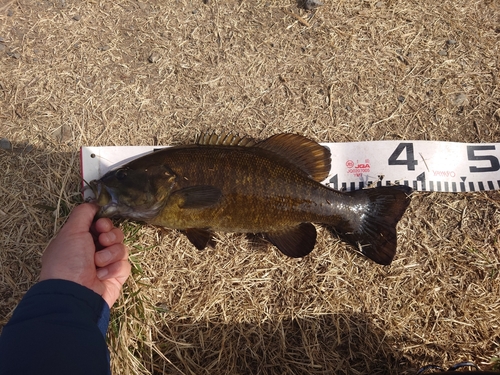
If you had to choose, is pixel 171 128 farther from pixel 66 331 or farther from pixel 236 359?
pixel 236 359

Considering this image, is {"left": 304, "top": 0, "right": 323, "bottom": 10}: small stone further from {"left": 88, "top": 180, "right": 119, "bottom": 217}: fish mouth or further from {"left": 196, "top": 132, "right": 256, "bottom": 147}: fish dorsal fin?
{"left": 88, "top": 180, "right": 119, "bottom": 217}: fish mouth

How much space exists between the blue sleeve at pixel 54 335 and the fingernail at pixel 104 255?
12.1 inches

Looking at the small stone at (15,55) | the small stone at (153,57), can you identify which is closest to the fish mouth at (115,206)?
the small stone at (153,57)

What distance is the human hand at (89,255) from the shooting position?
2.76 meters

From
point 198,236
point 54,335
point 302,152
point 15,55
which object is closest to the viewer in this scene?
point 54,335

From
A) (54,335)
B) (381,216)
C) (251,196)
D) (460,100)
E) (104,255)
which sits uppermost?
(460,100)

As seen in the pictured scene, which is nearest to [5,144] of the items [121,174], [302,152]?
[121,174]

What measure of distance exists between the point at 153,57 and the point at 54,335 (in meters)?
2.91

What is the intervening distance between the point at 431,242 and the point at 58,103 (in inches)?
170

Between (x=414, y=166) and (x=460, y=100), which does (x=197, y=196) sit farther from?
(x=460, y=100)

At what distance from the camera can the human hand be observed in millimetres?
2758

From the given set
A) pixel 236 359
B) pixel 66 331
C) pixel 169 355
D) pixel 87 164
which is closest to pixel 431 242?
pixel 236 359

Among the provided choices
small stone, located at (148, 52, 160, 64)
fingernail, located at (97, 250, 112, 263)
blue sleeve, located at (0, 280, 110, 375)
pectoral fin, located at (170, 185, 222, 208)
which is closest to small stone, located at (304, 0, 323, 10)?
small stone, located at (148, 52, 160, 64)

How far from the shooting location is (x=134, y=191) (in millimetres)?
2979
